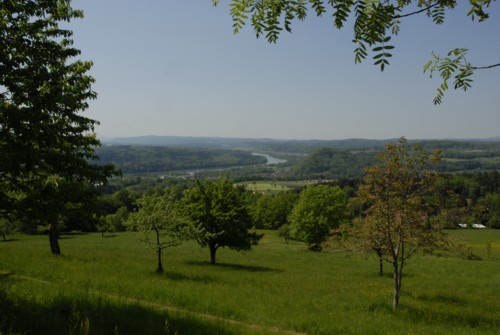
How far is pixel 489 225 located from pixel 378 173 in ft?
414

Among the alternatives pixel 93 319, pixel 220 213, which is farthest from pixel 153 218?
pixel 93 319

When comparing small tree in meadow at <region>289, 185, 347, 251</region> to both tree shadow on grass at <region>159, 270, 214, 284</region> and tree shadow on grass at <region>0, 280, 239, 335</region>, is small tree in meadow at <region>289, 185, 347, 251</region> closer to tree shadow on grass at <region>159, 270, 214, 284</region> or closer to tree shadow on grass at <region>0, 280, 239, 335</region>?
tree shadow on grass at <region>159, 270, 214, 284</region>

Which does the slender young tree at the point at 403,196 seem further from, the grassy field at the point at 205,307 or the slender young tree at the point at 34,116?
the slender young tree at the point at 34,116

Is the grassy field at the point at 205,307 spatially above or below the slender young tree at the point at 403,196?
below

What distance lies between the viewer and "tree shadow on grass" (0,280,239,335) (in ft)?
21.3

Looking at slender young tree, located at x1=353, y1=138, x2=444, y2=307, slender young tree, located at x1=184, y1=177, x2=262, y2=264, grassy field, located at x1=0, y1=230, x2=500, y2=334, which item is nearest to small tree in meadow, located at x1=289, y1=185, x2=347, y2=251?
slender young tree, located at x1=184, y1=177, x2=262, y2=264

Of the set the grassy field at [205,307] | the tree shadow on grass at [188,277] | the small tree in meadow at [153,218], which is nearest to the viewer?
the grassy field at [205,307]

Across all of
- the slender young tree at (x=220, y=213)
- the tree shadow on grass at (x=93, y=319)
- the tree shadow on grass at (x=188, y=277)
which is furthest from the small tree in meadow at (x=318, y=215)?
the tree shadow on grass at (x=93, y=319)

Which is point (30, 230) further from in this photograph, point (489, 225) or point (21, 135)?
point (489, 225)

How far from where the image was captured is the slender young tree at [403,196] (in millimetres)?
14242

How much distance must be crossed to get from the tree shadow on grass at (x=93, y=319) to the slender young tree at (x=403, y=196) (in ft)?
27.6

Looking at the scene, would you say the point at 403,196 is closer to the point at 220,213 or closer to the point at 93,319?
the point at 93,319

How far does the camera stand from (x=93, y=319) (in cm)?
755

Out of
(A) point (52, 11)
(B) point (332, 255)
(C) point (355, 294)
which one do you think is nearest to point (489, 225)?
(B) point (332, 255)
